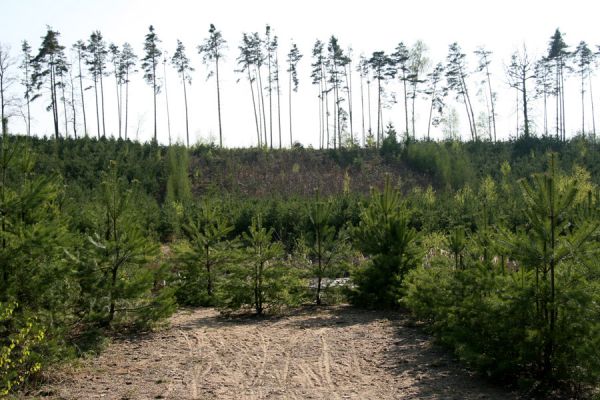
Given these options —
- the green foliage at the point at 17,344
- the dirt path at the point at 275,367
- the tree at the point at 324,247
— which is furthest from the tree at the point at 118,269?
the tree at the point at 324,247

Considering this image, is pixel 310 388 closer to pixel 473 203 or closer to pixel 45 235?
pixel 45 235

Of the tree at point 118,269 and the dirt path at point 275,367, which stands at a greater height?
the tree at point 118,269

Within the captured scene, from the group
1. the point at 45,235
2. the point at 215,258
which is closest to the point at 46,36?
the point at 215,258

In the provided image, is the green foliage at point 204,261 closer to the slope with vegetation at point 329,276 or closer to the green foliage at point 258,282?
the slope with vegetation at point 329,276

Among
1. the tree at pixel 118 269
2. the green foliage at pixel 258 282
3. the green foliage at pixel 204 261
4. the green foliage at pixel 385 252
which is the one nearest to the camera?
the tree at pixel 118 269

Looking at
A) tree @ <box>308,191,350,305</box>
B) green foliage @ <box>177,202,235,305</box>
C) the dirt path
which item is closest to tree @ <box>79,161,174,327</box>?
the dirt path

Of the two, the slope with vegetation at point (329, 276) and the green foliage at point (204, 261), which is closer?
the slope with vegetation at point (329, 276)

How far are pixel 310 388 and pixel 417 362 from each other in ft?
5.89

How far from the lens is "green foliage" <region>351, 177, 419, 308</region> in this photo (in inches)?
446

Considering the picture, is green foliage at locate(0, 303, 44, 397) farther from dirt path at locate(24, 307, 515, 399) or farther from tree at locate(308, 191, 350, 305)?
tree at locate(308, 191, 350, 305)

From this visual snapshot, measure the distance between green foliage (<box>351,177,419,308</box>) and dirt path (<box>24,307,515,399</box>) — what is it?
4.46 ft

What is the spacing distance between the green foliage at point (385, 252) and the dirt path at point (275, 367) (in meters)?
1.36

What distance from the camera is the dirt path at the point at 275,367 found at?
255 inches

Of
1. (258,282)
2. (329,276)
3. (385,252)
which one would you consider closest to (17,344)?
(258,282)
